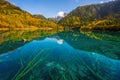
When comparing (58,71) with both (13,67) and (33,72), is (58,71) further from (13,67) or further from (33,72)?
(13,67)

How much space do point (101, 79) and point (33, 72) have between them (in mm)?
7895

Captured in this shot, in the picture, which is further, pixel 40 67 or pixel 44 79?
pixel 40 67

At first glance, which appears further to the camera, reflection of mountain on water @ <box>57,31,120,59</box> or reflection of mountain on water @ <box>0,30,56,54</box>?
reflection of mountain on water @ <box>0,30,56,54</box>

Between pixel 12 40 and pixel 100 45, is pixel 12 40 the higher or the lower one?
the lower one

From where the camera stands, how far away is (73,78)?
695 inches

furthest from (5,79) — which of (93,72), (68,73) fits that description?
(93,72)

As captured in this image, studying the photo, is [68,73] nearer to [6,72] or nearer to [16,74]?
[16,74]

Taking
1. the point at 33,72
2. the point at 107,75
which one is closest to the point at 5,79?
the point at 33,72

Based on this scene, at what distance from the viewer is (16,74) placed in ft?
62.2

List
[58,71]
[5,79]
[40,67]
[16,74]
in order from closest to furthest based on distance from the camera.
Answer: [5,79] < [16,74] < [58,71] < [40,67]

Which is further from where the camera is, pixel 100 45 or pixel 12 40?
pixel 12 40

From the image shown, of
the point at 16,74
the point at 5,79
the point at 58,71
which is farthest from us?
the point at 58,71

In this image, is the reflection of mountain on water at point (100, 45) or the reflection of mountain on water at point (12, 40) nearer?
the reflection of mountain on water at point (100, 45)

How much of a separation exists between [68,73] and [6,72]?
7472 millimetres
